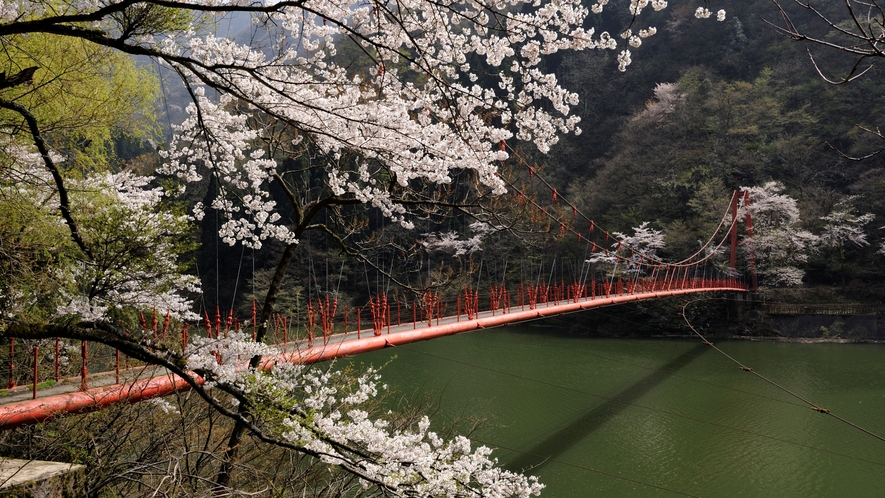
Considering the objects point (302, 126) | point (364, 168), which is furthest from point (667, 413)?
point (302, 126)

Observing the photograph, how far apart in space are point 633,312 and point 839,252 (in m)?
4.59

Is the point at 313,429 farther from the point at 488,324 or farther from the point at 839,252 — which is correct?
the point at 839,252

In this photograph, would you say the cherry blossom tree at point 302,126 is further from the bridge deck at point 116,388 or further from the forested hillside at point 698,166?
the forested hillside at point 698,166

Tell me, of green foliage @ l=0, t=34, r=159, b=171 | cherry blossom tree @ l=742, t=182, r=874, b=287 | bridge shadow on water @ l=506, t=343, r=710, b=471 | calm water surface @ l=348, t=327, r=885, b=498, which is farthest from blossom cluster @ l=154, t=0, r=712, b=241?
cherry blossom tree @ l=742, t=182, r=874, b=287

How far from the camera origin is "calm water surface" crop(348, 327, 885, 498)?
17.3ft

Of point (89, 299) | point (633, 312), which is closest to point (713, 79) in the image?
point (633, 312)

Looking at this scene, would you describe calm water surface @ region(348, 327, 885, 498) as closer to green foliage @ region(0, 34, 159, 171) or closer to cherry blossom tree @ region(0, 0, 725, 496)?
cherry blossom tree @ region(0, 0, 725, 496)

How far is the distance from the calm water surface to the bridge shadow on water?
0.02 m

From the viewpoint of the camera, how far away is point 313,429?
75.4 inches

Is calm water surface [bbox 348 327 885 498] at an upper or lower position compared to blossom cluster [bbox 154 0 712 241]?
lower

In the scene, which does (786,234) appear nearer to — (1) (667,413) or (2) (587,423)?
(1) (667,413)

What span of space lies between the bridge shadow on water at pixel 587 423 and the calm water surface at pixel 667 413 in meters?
0.02

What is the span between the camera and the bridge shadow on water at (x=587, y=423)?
5.52 m

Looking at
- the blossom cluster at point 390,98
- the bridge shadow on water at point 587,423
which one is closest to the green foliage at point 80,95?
the blossom cluster at point 390,98
